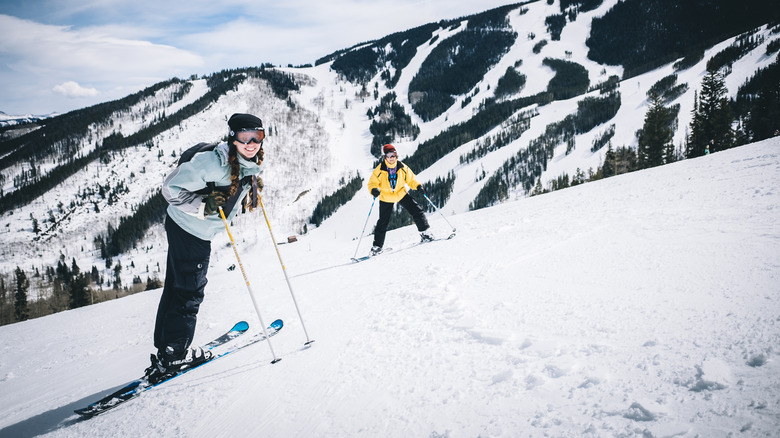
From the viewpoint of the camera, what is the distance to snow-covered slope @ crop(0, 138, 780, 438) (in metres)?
1.82

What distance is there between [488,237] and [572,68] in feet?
496

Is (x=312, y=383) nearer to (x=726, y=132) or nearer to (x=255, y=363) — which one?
(x=255, y=363)

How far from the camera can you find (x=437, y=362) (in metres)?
2.65

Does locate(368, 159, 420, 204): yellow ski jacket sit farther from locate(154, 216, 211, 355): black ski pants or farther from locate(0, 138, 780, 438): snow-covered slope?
locate(154, 216, 211, 355): black ski pants

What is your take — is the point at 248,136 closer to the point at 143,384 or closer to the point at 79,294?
the point at 143,384

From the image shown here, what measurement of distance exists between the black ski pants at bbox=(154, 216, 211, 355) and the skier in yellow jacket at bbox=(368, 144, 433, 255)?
16.0 feet

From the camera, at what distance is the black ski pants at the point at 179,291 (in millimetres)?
3732

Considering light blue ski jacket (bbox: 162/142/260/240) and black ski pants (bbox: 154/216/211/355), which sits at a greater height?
light blue ski jacket (bbox: 162/142/260/240)

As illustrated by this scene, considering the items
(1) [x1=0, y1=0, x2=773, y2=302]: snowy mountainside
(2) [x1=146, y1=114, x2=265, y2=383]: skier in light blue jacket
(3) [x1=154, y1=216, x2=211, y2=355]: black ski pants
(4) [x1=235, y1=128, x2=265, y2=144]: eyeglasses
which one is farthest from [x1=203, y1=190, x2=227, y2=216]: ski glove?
(1) [x1=0, y1=0, x2=773, y2=302]: snowy mountainside

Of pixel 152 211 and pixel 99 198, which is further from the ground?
pixel 99 198

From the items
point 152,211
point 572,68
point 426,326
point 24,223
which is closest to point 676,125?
point 572,68

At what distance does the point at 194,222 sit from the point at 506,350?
3626 millimetres

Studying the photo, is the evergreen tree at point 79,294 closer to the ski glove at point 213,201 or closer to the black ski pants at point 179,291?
the black ski pants at point 179,291

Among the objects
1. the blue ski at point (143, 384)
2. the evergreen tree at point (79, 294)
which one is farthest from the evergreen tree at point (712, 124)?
the evergreen tree at point (79, 294)
